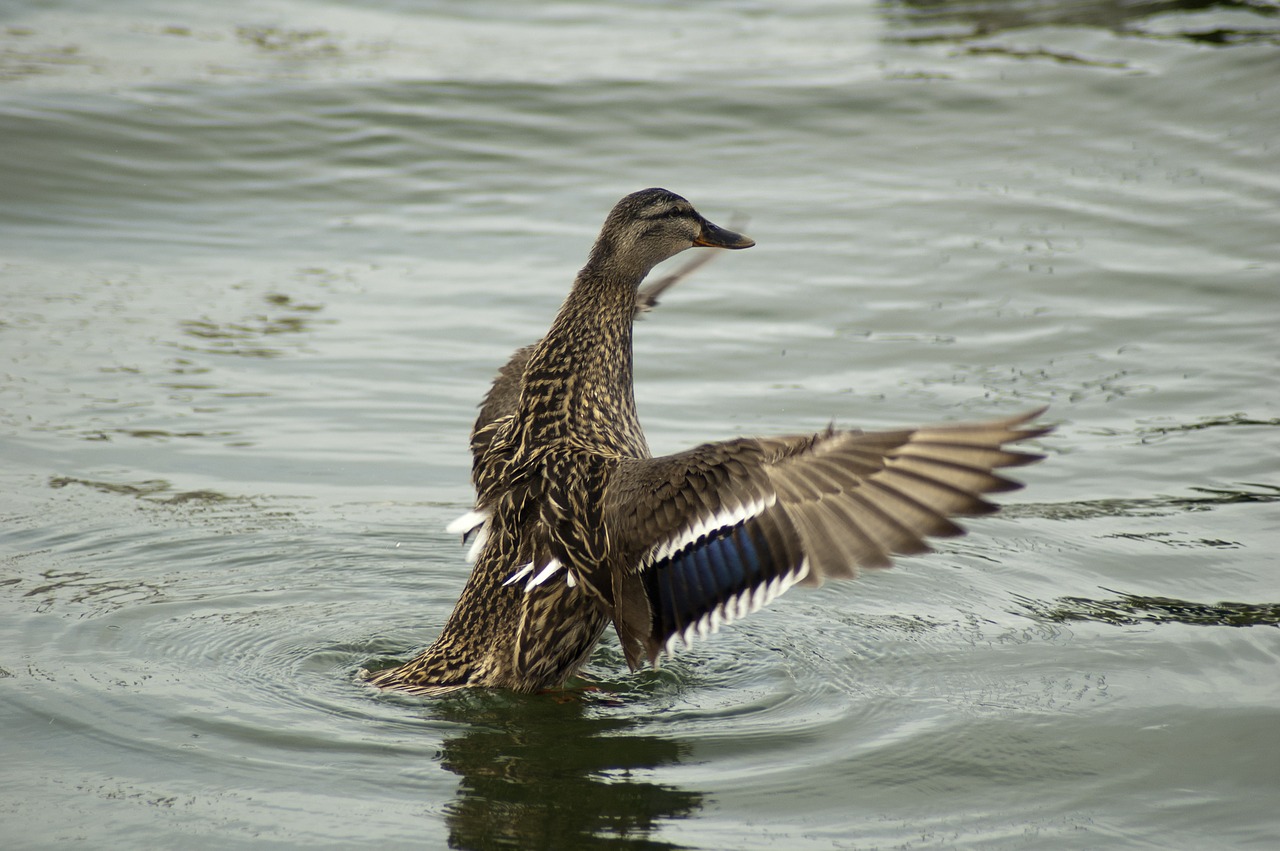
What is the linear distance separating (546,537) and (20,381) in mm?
3705

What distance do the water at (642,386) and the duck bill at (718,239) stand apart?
1291mm

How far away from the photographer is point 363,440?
6723mm

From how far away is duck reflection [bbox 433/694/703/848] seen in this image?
3.64m

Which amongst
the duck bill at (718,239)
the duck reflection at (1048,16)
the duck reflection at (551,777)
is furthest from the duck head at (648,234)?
the duck reflection at (1048,16)

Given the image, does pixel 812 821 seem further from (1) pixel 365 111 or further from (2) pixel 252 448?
(1) pixel 365 111

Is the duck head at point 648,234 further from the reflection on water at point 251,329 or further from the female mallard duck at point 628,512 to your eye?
the reflection on water at point 251,329

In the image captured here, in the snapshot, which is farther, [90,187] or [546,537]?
[90,187]

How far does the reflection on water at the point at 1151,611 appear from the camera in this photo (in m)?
→ 5.01

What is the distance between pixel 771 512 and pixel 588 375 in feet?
3.40

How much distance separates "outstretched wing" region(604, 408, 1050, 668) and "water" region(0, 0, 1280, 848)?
382 mm

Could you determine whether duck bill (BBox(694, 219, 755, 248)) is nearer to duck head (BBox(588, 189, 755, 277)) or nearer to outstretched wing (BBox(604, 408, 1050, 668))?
duck head (BBox(588, 189, 755, 277))

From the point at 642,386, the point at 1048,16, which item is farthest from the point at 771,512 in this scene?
the point at 1048,16

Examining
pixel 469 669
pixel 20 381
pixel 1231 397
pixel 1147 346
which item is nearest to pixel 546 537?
pixel 469 669

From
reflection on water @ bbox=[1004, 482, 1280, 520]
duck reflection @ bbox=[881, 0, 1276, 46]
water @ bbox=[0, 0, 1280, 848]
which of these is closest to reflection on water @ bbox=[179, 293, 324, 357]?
water @ bbox=[0, 0, 1280, 848]
